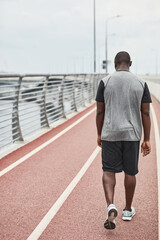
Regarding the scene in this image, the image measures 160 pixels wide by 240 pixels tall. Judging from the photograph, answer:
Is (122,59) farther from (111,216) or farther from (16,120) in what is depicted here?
(16,120)

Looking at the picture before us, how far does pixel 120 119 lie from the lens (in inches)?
160

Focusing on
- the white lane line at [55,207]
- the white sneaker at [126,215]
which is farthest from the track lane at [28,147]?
the white sneaker at [126,215]

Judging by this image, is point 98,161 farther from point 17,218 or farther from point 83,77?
point 83,77

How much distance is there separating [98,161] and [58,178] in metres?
1.46

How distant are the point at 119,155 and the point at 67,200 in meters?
1.41

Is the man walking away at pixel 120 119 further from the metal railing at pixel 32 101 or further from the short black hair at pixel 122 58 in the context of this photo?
the metal railing at pixel 32 101

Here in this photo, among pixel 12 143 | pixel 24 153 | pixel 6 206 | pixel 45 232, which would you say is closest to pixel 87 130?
pixel 12 143

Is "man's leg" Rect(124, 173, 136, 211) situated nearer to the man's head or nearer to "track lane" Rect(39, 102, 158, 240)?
"track lane" Rect(39, 102, 158, 240)

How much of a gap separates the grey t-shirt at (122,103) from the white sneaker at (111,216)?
67 centimetres

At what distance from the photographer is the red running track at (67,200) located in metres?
4.27

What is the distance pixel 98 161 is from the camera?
7688 mm

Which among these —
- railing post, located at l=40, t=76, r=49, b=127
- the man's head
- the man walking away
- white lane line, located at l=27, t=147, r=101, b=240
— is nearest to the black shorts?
the man walking away

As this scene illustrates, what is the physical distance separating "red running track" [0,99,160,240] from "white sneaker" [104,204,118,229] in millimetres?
117

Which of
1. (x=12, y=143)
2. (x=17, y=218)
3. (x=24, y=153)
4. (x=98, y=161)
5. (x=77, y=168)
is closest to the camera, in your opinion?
(x=17, y=218)
